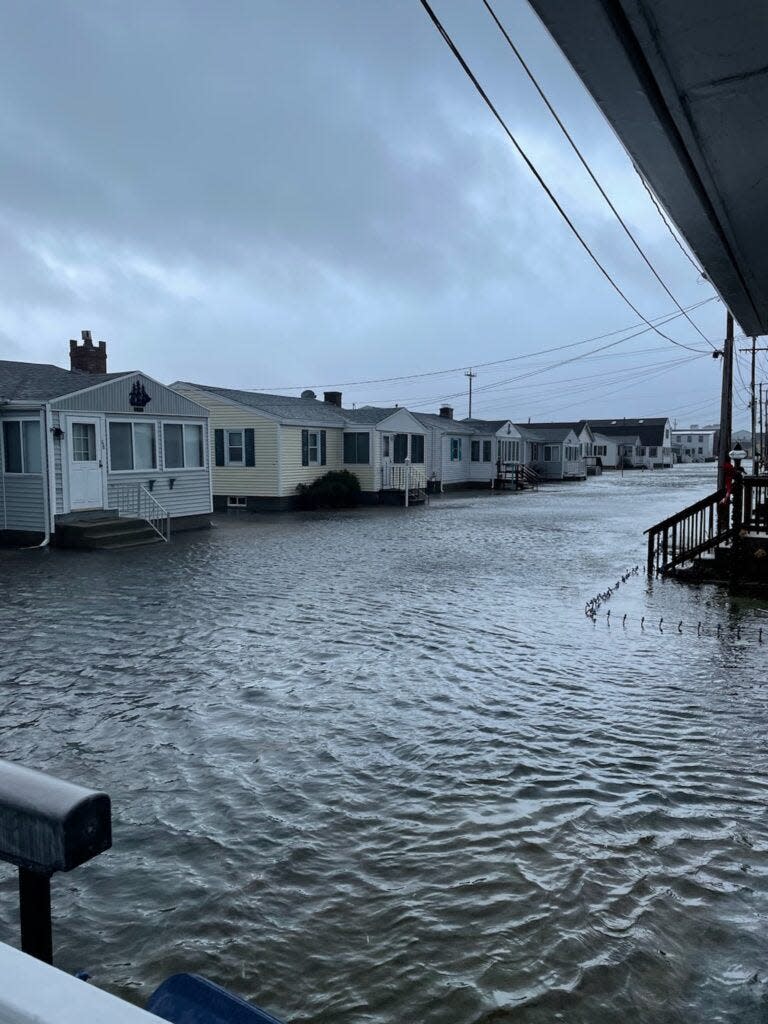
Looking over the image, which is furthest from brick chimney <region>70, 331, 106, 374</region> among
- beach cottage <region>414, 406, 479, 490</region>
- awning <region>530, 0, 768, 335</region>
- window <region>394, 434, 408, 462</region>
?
awning <region>530, 0, 768, 335</region>

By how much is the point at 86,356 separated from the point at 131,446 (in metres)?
7.13

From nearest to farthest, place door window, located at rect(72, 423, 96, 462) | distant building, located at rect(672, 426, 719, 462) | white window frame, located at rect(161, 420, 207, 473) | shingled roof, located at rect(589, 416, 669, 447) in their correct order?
door window, located at rect(72, 423, 96, 462) < white window frame, located at rect(161, 420, 207, 473) < shingled roof, located at rect(589, 416, 669, 447) < distant building, located at rect(672, 426, 719, 462)

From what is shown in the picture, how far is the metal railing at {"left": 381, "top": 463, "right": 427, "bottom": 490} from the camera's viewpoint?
33688 millimetres

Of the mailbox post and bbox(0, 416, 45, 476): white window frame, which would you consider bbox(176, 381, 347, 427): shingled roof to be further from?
the mailbox post

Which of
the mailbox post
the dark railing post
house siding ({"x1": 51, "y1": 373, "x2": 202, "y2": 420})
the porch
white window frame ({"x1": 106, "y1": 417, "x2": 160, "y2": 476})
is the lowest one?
the porch

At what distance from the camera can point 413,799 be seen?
17.7ft

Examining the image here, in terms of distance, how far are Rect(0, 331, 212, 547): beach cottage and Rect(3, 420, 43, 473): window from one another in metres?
0.02

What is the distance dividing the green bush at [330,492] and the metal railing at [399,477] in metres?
1.86

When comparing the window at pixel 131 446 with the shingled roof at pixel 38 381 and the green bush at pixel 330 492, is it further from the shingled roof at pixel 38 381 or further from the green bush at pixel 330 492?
the green bush at pixel 330 492

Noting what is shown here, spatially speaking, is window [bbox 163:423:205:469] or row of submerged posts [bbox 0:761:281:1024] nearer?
row of submerged posts [bbox 0:761:281:1024]

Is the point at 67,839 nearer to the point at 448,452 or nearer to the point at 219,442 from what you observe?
the point at 219,442

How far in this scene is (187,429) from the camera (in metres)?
23.3

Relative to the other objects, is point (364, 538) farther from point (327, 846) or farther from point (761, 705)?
point (327, 846)

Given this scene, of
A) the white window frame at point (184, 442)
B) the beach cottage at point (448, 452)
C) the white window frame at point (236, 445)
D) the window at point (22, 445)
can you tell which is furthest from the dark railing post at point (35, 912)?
the beach cottage at point (448, 452)
